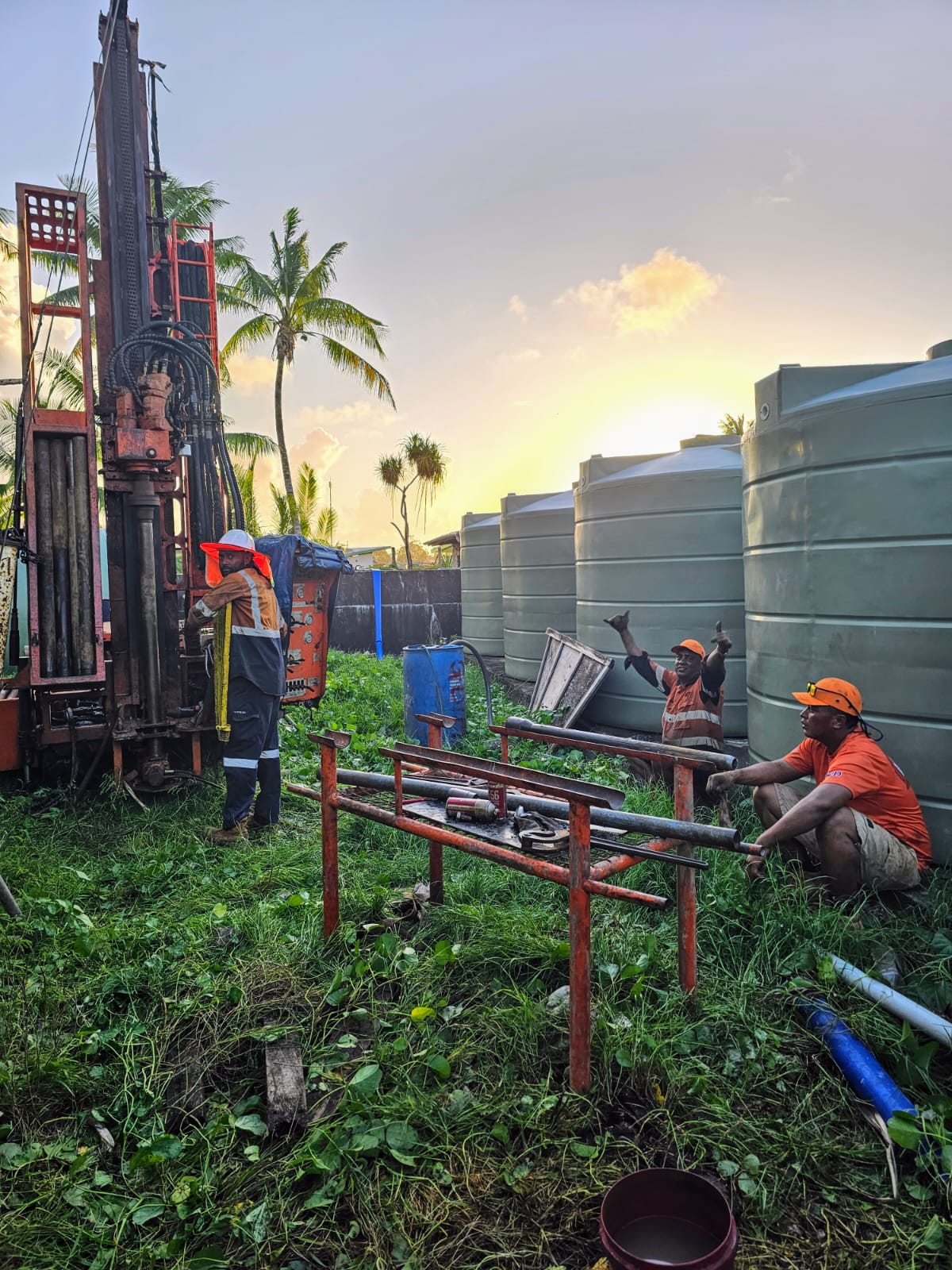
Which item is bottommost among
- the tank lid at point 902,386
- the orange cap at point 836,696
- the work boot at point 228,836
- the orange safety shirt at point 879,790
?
the work boot at point 228,836

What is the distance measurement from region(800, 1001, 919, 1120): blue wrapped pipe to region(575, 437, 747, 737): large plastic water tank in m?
3.71

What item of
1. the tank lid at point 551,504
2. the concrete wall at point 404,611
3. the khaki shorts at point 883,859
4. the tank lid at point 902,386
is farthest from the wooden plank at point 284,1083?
the concrete wall at point 404,611

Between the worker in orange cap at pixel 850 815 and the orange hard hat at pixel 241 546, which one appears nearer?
the worker in orange cap at pixel 850 815

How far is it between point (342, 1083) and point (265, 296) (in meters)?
19.2

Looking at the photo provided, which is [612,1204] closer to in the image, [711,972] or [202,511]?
[711,972]

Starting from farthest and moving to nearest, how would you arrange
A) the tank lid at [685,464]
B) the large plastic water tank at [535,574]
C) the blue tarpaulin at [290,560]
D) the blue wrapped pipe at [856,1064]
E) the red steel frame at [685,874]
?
1. the large plastic water tank at [535,574]
2. the tank lid at [685,464]
3. the blue tarpaulin at [290,560]
4. the red steel frame at [685,874]
5. the blue wrapped pipe at [856,1064]

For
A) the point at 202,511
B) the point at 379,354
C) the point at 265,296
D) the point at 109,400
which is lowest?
the point at 202,511

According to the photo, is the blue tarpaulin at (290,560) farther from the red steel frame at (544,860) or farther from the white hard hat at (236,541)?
the red steel frame at (544,860)

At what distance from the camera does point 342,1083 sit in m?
2.64

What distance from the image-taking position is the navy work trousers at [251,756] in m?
5.07

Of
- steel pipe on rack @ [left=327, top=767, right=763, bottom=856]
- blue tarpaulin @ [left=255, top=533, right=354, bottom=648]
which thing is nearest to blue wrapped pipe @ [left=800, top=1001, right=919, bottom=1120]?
steel pipe on rack @ [left=327, top=767, right=763, bottom=856]

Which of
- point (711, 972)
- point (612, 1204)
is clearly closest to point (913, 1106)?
point (711, 972)

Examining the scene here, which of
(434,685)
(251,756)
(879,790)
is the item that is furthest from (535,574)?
(879,790)

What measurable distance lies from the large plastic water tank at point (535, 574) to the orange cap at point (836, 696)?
6.03 meters
